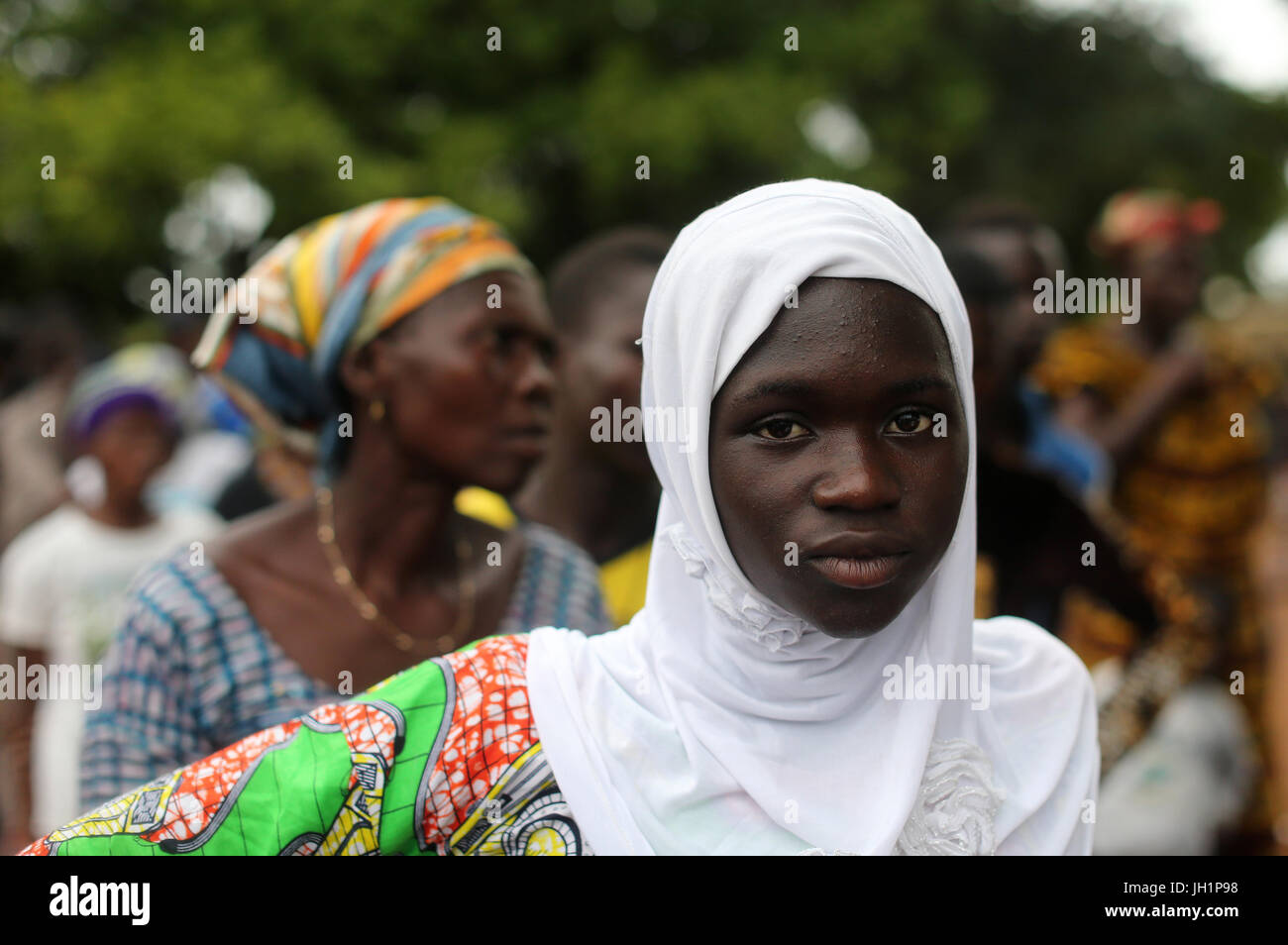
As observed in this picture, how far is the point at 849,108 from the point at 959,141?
1.65 m

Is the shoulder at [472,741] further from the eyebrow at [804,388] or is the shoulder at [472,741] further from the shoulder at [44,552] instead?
the shoulder at [44,552]

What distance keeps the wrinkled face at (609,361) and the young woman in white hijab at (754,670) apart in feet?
6.58

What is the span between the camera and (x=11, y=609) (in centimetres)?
451

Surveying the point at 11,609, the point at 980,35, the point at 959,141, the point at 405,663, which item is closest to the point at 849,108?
the point at 959,141

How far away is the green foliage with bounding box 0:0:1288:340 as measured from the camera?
13.0 m

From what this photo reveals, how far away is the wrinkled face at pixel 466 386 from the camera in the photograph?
2.92 meters

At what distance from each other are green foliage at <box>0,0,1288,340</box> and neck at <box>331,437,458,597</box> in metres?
10.5

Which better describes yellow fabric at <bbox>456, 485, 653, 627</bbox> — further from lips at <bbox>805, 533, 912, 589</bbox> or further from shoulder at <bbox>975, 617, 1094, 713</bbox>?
lips at <bbox>805, 533, 912, 589</bbox>

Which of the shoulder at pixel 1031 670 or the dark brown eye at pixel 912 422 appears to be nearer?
the dark brown eye at pixel 912 422

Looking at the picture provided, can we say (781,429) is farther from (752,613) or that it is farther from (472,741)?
(472,741)

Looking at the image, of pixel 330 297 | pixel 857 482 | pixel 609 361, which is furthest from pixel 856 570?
pixel 609 361

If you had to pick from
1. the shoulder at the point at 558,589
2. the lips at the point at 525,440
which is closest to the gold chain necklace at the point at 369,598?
the shoulder at the point at 558,589

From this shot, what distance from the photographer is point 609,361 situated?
3973 mm

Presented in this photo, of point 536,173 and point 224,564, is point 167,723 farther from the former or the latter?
point 536,173
